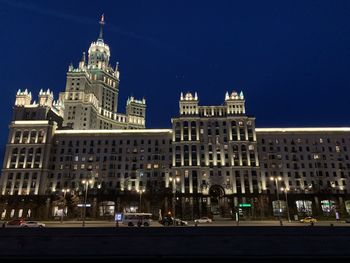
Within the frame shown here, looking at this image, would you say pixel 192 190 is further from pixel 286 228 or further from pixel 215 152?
pixel 286 228

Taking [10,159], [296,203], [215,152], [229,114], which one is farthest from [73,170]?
[296,203]

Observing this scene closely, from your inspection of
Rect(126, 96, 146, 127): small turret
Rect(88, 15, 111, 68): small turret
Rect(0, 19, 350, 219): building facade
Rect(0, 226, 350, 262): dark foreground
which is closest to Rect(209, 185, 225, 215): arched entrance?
Rect(0, 19, 350, 219): building facade

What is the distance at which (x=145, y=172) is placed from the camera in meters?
103

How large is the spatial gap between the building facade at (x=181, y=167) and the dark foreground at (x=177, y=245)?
60.9 metres

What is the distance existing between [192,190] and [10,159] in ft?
216

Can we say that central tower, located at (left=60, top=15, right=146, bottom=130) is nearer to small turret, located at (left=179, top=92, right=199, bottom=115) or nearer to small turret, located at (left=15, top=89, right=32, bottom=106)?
small turret, located at (left=15, top=89, right=32, bottom=106)

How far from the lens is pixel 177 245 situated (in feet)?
96.5

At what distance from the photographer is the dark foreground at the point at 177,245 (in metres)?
29.0

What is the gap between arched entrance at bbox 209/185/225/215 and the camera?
93.2m

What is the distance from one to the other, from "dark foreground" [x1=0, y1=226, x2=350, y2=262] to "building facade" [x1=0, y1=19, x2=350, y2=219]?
200ft

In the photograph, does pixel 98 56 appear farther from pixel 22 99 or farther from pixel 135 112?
pixel 22 99

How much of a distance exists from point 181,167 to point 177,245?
69.0 m

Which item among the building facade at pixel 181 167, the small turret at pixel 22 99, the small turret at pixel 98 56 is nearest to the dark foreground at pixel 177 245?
the building facade at pixel 181 167

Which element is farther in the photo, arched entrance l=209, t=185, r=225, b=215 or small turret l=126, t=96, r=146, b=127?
small turret l=126, t=96, r=146, b=127
